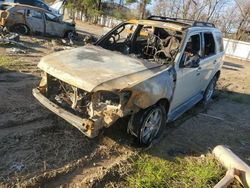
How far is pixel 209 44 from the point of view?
23.5 feet

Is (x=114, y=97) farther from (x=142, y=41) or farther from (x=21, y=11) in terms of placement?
(x=21, y=11)

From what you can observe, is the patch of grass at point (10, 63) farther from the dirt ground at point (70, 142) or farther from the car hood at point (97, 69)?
the car hood at point (97, 69)

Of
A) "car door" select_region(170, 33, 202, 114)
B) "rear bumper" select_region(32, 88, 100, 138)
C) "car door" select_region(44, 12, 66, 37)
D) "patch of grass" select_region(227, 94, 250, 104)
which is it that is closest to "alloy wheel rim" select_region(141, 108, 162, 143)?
"car door" select_region(170, 33, 202, 114)

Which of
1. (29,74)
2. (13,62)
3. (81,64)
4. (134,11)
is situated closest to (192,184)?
(81,64)

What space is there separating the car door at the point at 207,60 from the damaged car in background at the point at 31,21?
1015 centimetres

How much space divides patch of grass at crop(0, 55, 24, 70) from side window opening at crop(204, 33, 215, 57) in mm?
4924

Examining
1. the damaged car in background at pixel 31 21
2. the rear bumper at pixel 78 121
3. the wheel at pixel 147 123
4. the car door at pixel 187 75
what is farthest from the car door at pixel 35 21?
the wheel at pixel 147 123

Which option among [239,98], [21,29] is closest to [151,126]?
[239,98]

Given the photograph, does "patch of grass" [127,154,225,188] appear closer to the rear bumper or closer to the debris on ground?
the rear bumper

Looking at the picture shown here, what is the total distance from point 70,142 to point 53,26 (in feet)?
40.1

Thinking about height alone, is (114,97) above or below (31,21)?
above

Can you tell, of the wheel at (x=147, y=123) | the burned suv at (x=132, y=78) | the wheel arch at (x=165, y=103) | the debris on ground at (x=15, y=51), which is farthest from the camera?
the debris on ground at (x=15, y=51)

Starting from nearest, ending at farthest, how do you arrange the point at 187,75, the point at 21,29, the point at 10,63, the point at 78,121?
the point at 78,121, the point at 187,75, the point at 10,63, the point at 21,29

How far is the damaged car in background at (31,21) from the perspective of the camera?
14.2 meters
